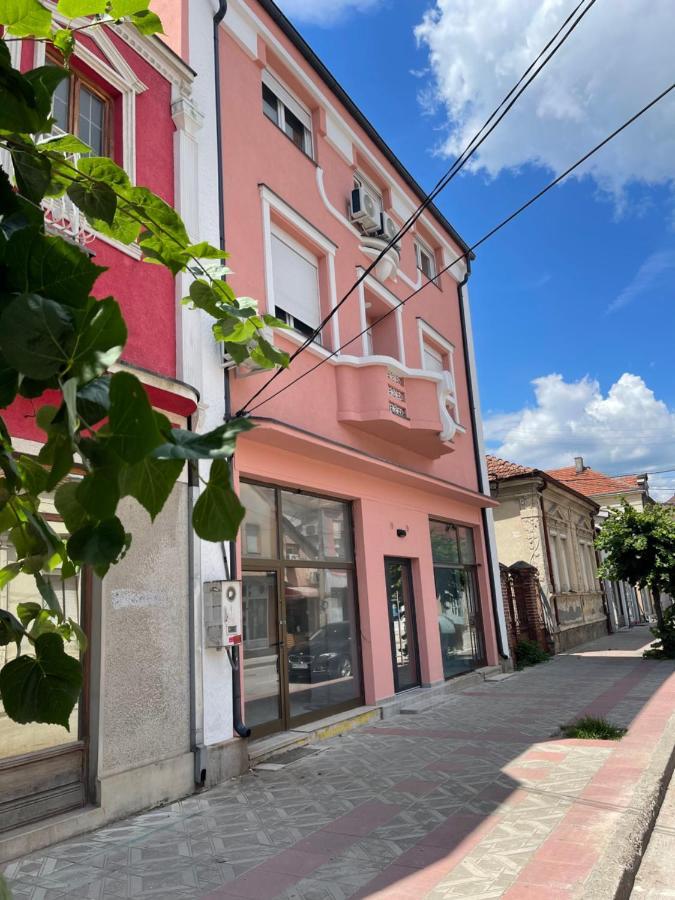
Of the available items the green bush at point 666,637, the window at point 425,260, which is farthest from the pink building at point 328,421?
the green bush at point 666,637

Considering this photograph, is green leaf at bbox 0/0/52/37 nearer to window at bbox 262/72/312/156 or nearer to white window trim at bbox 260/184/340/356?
white window trim at bbox 260/184/340/356

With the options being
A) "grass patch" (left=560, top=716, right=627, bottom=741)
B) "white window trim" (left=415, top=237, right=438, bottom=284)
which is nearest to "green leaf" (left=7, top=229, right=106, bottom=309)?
"grass patch" (left=560, top=716, right=627, bottom=741)

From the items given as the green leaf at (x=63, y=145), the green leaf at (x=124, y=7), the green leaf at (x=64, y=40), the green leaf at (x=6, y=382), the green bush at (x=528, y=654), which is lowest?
the green bush at (x=528, y=654)

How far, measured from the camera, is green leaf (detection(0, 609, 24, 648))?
1086mm

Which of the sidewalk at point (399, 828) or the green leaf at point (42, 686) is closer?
the green leaf at point (42, 686)

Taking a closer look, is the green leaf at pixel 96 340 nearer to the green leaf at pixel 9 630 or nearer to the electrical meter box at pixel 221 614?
the green leaf at pixel 9 630

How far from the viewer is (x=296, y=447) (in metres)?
8.51

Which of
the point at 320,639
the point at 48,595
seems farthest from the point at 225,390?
the point at 48,595

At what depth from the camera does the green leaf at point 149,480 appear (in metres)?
0.79

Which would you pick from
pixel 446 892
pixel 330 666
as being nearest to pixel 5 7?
pixel 446 892

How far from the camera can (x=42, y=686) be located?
99 cm

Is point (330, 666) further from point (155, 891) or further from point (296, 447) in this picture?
point (155, 891)

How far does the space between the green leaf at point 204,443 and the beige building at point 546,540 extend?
18.7m

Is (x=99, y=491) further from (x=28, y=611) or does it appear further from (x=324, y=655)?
(x=324, y=655)
